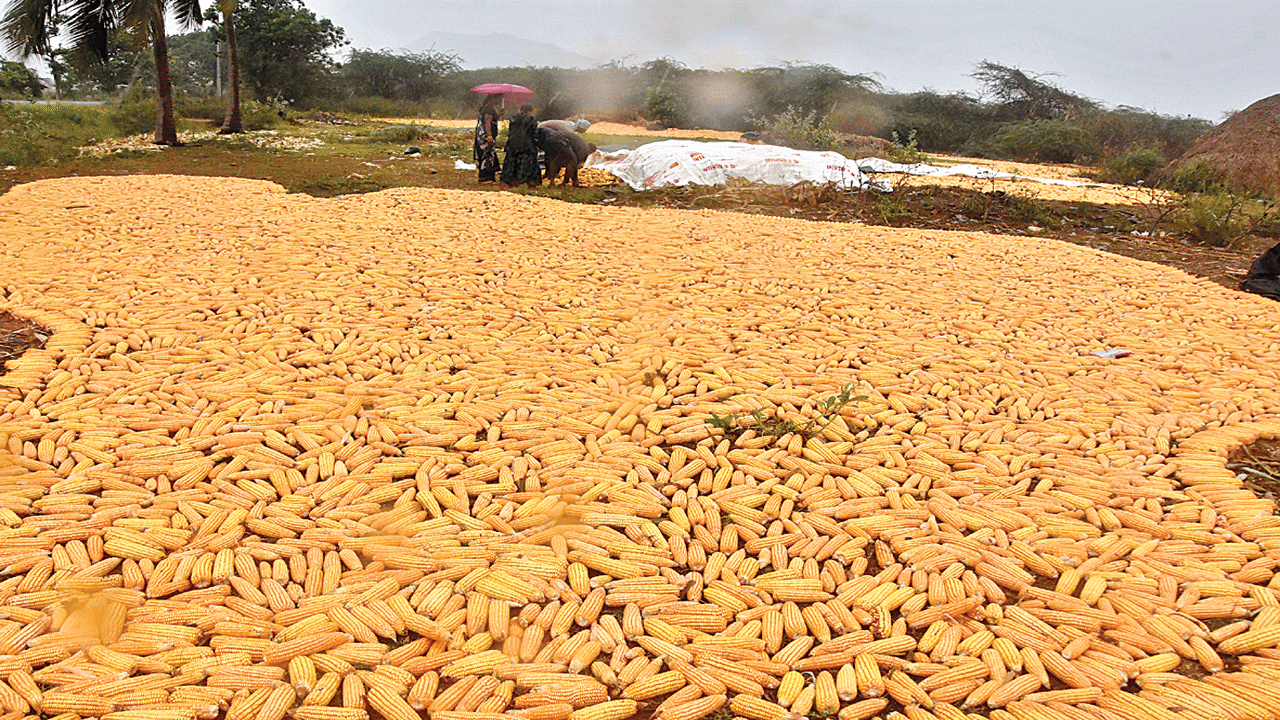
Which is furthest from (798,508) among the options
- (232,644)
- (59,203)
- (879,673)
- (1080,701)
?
(59,203)

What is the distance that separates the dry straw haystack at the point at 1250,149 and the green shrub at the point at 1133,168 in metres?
0.81

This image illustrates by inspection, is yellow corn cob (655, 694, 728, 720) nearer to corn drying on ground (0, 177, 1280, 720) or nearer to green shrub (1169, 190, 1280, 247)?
corn drying on ground (0, 177, 1280, 720)

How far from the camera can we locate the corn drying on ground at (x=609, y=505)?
2.00 m

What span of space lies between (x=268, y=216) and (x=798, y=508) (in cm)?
627

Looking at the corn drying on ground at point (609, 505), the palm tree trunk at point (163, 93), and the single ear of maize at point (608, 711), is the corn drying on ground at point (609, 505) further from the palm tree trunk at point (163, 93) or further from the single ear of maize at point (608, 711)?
the palm tree trunk at point (163, 93)

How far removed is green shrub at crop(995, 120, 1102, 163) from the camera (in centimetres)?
2111

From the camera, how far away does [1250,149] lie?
13797 millimetres

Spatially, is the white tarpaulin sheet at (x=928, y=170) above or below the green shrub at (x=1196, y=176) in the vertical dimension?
below

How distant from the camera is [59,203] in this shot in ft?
23.7

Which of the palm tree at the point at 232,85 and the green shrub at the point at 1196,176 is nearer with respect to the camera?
the green shrub at the point at 1196,176

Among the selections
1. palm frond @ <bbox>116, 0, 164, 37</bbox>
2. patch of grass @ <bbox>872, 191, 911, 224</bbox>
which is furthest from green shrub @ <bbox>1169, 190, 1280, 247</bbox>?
palm frond @ <bbox>116, 0, 164, 37</bbox>

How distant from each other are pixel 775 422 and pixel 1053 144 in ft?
73.2

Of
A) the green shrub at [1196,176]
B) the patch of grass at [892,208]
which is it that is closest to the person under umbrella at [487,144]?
the patch of grass at [892,208]

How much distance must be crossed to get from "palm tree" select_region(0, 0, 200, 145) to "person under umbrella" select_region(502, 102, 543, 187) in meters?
6.99
